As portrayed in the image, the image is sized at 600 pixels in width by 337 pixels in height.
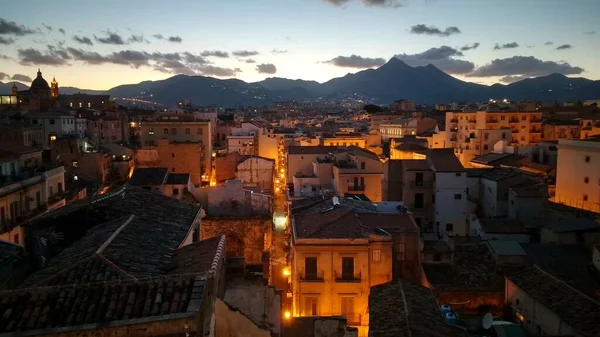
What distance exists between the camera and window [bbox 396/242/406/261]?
21.8 meters

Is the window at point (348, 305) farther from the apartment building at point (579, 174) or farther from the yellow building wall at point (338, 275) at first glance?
the apartment building at point (579, 174)

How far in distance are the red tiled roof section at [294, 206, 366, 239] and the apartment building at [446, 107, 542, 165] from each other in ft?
136

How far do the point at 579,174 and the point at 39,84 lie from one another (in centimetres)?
9170

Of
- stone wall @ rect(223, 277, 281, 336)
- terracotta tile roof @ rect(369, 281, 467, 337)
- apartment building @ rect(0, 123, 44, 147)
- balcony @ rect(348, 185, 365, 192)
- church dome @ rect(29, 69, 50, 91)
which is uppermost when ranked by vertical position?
church dome @ rect(29, 69, 50, 91)

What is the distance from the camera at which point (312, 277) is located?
802 inches

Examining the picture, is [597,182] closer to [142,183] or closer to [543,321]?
[543,321]

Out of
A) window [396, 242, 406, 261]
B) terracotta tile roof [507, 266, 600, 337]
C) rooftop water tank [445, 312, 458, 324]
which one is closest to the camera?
terracotta tile roof [507, 266, 600, 337]

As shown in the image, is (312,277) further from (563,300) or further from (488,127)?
(488,127)

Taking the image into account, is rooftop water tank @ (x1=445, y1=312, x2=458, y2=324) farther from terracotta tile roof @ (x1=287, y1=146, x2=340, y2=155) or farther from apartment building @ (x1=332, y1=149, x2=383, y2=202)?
terracotta tile roof @ (x1=287, y1=146, x2=340, y2=155)

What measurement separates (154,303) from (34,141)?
45.6 meters

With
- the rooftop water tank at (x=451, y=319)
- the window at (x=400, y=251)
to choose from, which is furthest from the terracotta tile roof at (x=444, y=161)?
the rooftop water tank at (x=451, y=319)

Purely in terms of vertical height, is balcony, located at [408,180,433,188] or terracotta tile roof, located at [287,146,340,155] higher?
terracotta tile roof, located at [287,146,340,155]

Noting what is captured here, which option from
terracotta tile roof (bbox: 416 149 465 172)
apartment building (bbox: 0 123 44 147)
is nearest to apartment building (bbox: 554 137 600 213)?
terracotta tile roof (bbox: 416 149 465 172)

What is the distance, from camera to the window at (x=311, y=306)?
20406mm
